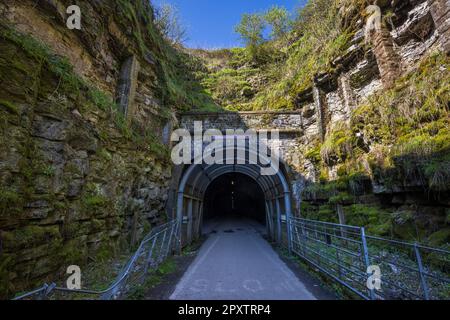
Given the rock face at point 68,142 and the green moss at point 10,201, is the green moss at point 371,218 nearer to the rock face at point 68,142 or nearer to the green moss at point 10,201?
the rock face at point 68,142

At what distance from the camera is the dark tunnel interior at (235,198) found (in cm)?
1950

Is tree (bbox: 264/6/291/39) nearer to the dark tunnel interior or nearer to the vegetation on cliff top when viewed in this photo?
the vegetation on cliff top

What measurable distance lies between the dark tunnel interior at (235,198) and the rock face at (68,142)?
13.1 m

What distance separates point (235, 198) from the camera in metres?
26.5

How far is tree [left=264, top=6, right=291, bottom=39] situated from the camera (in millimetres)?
15727

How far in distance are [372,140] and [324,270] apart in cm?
372

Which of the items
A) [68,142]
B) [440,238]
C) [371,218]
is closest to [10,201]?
[68,142]

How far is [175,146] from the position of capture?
29.0ft

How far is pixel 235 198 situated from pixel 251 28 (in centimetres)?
1830

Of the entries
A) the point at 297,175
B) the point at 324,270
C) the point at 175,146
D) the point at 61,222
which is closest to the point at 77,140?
the point at 61,222

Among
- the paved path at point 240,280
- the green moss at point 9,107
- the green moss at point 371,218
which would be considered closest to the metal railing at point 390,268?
the green moss at point 371,218
